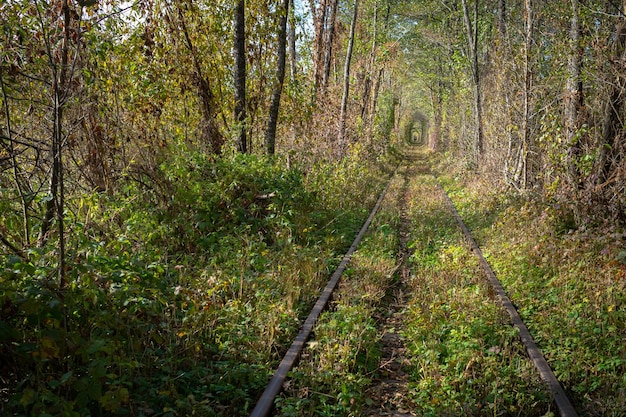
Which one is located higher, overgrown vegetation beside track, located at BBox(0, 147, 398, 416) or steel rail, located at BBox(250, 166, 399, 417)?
overgrown vegetation beside track, located at BBox(0, 147, 398, 416)

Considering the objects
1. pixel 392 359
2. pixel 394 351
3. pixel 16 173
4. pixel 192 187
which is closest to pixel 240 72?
pixel 192 187

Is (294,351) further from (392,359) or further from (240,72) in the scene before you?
(240,72)

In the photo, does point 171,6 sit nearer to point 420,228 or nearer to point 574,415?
point 420,228

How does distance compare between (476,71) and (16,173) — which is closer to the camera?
(16,173)

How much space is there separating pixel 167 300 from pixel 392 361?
94.6 inches

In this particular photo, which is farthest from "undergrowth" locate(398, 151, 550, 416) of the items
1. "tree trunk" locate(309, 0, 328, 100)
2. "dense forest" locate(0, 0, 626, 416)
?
"tree trunk" locate(309, 0, 328, 100)

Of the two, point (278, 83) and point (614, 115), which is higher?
point (278, 83)

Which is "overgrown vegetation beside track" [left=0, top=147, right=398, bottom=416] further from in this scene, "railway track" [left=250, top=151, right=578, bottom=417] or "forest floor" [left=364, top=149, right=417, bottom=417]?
"forest floor" [left=364, top=149, right=417, bottom=417]

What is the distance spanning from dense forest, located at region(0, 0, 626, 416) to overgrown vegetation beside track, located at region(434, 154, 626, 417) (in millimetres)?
61

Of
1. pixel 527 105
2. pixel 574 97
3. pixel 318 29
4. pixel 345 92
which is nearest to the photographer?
pixel 574 97

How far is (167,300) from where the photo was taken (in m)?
4.79

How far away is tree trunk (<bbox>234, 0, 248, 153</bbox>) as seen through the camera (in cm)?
906

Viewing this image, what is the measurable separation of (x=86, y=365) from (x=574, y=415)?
3.76 metres

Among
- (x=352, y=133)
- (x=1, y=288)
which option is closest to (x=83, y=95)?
(x=1, y=288)
